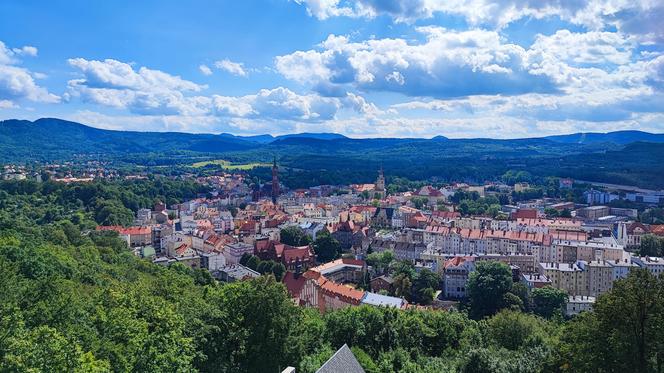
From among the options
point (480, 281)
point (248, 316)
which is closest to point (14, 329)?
point (248, 316)

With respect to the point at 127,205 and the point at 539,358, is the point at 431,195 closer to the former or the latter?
the point at 127,205

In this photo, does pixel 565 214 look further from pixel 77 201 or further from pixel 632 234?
pixel 77 201

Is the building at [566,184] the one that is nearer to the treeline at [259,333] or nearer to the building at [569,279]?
the building at [569,279]

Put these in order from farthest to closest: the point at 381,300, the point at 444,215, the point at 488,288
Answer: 1. the point at 444,215
2. the point at 488,288
3. the point at 381,300

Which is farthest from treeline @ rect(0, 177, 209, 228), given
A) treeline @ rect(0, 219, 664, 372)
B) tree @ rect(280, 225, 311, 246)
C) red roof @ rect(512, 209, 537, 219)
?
red roof @ rect(512, 209, 537, 219)

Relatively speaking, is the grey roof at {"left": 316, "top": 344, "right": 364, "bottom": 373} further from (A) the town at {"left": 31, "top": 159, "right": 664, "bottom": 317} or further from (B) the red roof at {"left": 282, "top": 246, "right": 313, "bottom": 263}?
(B) the red roof at {"left": 282, "top": 246, "right": 313, "bottom": 263}

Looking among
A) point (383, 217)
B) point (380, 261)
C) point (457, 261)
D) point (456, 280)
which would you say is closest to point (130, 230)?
point (380, 261)
